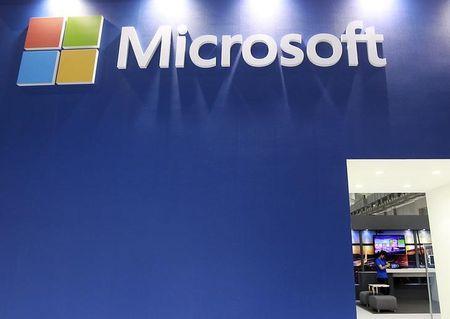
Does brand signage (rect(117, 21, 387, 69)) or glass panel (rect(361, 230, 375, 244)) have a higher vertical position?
brand signage (rect(117, 21, 387, 69))

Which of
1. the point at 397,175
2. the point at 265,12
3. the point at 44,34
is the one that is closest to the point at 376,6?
the point at 265,12

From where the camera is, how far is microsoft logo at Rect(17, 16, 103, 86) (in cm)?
524

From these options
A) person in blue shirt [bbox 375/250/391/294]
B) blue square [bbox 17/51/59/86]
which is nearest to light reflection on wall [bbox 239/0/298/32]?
blue square [bbox 17/51/59/86]

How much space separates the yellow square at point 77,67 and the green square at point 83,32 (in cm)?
10

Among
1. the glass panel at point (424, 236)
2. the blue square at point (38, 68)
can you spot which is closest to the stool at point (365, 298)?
the glass panel at point (424, 236)

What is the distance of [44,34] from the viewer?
5500mm

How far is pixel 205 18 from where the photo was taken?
5.51 m

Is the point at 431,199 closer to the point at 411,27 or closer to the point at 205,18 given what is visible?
the point at 411,27

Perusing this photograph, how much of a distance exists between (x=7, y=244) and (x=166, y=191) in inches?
81.3

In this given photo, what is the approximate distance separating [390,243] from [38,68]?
13.6 meters

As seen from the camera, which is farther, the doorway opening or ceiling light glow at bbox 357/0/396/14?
ceiling light glow at bbox 357/0/396/14

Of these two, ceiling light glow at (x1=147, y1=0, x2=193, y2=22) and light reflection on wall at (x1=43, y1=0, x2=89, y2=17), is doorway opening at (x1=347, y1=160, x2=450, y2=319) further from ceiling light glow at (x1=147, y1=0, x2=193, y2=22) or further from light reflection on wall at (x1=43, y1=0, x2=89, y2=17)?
light reflection on wall at (x1=43, y1=0, x2=89, y2=17)

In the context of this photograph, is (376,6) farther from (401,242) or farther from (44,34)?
(401,242)

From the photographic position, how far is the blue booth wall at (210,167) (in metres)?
4.30
